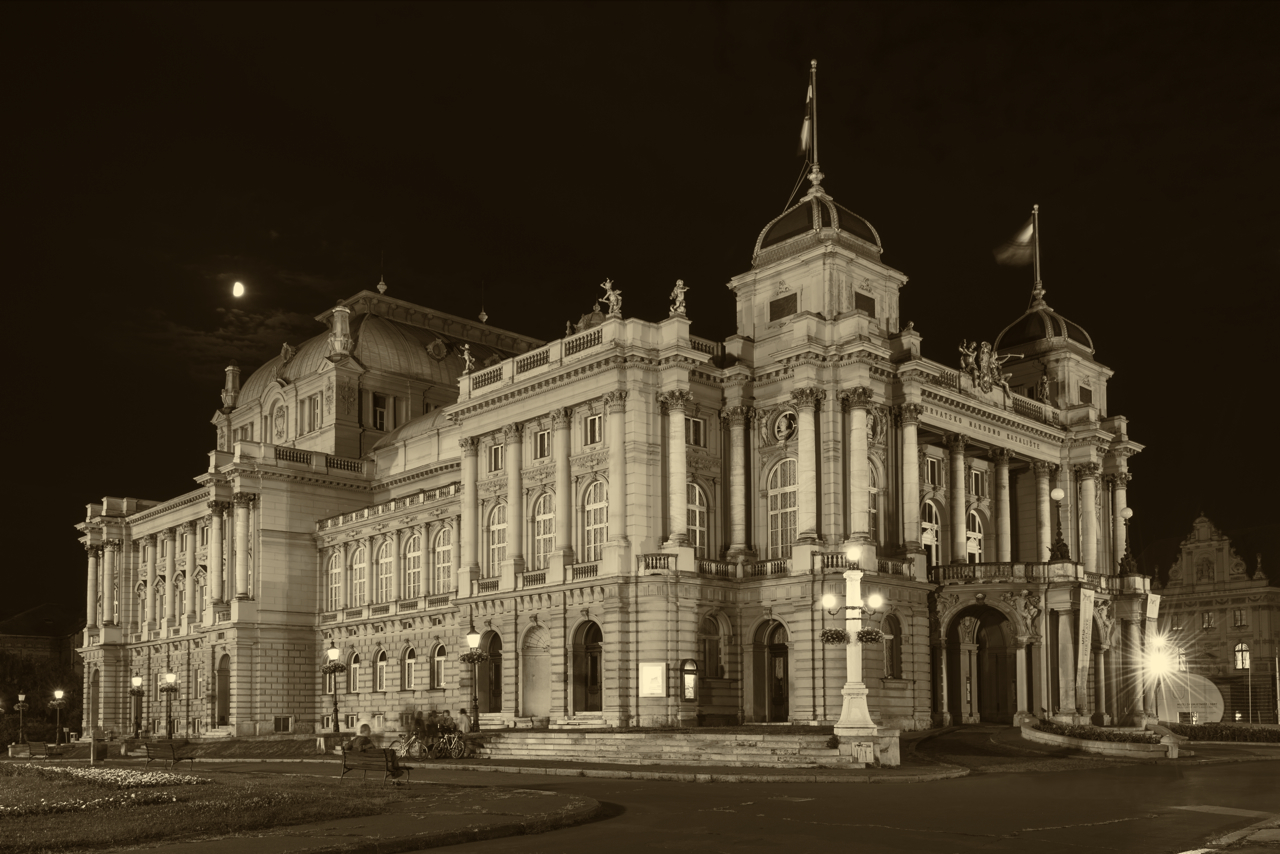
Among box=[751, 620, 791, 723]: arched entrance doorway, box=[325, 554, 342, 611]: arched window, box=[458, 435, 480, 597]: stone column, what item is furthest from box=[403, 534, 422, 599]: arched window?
box=[751, 620, 791, 723]: arched entrance doorway

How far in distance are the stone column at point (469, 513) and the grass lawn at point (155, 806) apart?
103 ft

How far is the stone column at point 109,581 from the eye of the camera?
98.1 meters

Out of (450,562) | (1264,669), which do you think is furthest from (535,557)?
(1264,669)

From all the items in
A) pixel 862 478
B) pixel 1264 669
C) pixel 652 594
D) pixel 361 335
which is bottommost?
pixel 1264 669

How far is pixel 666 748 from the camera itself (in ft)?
156

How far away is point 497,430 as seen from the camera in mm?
66500

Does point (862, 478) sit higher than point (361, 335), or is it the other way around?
point (361, 335)

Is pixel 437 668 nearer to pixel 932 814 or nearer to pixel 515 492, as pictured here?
pixel 515 492

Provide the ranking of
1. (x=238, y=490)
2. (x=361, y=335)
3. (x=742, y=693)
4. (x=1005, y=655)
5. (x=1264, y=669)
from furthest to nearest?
(x=1264, y=669)
(x=361, y=335)
(x=238, y=490)
(x=1005, y=655)
(x=742, y=693)

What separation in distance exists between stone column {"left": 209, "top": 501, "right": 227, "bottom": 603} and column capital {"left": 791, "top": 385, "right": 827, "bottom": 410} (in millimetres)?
41628

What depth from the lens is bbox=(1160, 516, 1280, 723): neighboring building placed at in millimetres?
99812

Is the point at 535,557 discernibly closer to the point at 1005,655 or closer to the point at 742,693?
the point at 742,693

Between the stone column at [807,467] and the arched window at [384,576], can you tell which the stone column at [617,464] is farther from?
the arched window at [384,576]

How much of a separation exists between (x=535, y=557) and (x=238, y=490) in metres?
26.1
